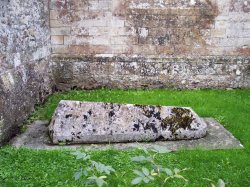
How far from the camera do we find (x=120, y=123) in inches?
206

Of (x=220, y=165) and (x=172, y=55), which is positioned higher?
(x=172, y=55)

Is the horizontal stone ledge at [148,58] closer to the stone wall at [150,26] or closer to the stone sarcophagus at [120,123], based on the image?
the stone wall at [150,26]

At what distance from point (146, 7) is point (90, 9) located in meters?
1.21

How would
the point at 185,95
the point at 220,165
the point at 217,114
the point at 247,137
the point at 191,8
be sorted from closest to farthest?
the point at 220,165 → the point at 247,137 → the point at 217,114 → the point at 185,95 → the point at 191,8

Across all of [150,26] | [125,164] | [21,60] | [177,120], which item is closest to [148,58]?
[150,26]

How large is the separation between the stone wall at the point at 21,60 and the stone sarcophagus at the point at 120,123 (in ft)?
2.91

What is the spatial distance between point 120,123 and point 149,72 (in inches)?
143

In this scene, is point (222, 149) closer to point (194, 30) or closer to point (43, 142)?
point (43, 142)

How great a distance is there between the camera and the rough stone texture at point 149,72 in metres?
8.66

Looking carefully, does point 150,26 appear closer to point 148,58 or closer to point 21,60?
point 148,58

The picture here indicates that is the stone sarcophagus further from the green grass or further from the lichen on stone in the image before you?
the green grass

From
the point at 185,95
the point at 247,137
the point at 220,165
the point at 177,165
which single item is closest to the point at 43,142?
the point at 177,165

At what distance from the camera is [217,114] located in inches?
261

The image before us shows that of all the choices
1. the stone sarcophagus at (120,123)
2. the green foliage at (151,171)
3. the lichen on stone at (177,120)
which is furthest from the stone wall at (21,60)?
the green foliage at (151,171)
